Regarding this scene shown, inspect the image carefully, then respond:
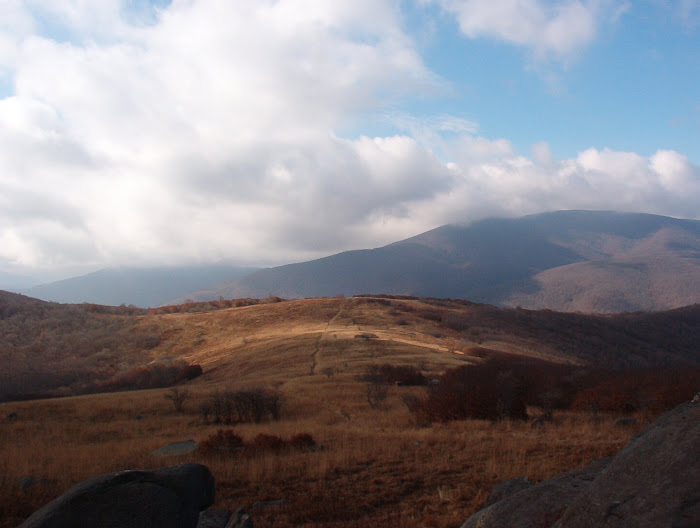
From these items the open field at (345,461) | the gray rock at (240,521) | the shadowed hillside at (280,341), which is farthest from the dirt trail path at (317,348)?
the gray rock at (240,521)

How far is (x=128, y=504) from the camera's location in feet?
19.5

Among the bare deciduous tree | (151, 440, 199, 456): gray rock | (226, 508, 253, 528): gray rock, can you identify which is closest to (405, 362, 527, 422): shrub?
(151, 440, 199, 456): gray rock

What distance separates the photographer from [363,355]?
123ft

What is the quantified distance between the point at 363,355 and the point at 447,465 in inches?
1048

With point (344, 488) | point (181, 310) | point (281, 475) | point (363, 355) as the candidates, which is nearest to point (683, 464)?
point (344, 488)

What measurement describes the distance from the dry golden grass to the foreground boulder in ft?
6.09

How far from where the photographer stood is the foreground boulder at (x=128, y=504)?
18.7 ft

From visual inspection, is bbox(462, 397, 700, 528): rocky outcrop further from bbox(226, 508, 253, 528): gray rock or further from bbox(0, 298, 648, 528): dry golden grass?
bbox(0, 298, 648, 528): dry golden grass

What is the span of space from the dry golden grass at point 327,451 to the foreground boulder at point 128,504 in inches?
73.1

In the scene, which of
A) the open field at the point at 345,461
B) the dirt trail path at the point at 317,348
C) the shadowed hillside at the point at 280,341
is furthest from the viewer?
the shadowed hillside at the point at 280,341

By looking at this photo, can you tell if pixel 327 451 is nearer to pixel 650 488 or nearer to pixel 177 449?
pixel 177 449

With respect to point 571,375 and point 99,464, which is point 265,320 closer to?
point 571,375

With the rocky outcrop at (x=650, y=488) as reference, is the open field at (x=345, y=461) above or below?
below

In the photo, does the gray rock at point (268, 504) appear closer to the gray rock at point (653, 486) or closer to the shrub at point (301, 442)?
the shrub at point (301, 442)
